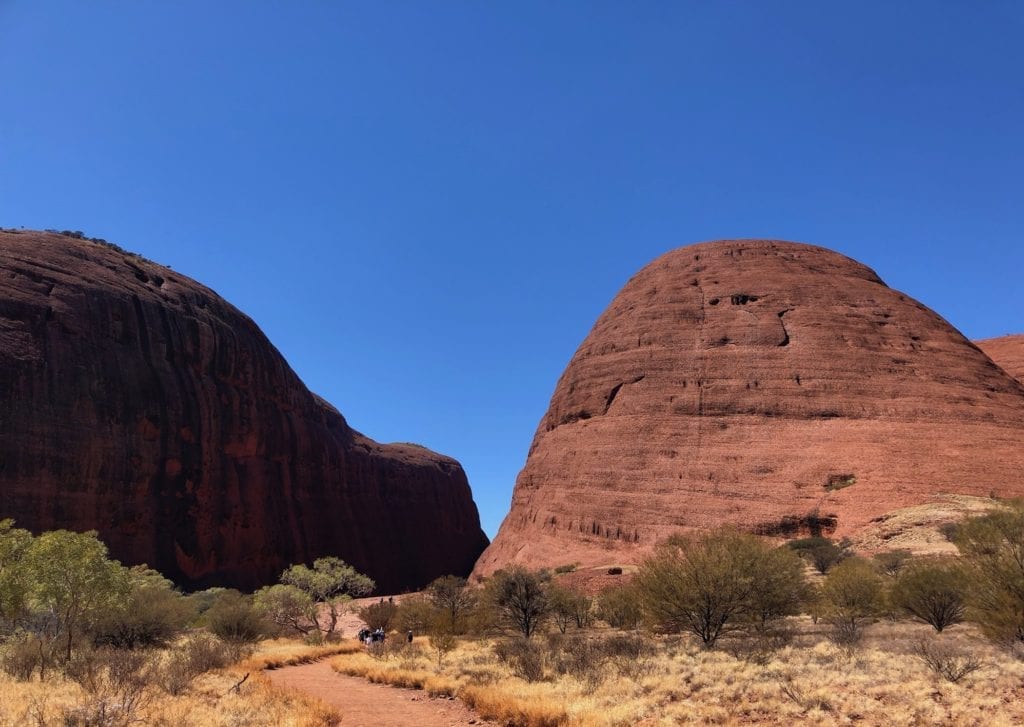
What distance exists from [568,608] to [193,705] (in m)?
15.7

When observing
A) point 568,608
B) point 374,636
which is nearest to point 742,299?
point 568,608

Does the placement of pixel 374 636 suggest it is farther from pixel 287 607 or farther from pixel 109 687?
pixel 109 687

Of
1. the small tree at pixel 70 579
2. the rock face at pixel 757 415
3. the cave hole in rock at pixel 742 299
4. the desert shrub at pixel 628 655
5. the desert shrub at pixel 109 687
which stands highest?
the cave hole in rock at pixel 742 299

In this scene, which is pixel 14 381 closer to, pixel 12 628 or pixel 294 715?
pixel 12 628

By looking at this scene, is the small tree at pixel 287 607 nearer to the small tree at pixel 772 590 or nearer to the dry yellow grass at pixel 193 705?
the dry yellow grass at pixel 193 705

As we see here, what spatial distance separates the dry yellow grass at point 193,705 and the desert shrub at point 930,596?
15259 mm

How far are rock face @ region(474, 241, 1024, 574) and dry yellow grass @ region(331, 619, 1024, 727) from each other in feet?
76.4

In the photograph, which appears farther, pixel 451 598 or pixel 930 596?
pixel 451 598

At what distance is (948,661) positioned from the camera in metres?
11.1

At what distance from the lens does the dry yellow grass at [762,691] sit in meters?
9.37

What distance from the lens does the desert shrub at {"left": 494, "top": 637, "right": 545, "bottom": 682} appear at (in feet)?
42.5

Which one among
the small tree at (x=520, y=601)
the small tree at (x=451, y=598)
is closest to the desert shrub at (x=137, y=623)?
the small tree at (x=451, y=598)

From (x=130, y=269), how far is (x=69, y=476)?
59.5 ft

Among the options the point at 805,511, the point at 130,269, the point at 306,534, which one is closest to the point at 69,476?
the point at 130,269
